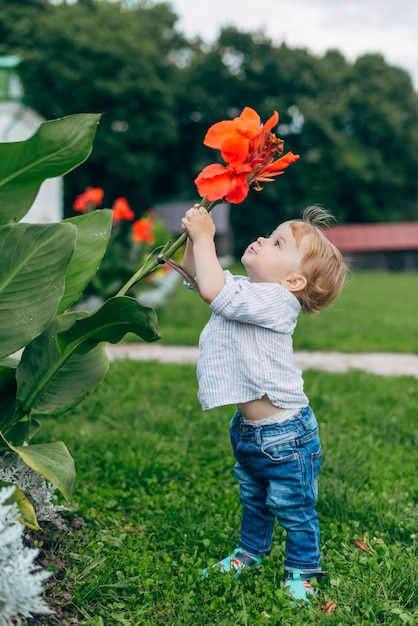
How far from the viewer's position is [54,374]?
195cm

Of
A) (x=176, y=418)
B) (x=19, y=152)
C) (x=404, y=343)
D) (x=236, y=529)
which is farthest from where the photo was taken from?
(x=404, y=343)

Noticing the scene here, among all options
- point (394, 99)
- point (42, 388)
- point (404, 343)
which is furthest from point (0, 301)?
point (394, 99)

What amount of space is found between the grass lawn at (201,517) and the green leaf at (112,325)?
0.67 meters

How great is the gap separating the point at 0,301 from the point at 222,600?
1044 mm

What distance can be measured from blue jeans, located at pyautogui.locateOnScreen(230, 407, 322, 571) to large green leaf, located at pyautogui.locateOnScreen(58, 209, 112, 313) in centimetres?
63

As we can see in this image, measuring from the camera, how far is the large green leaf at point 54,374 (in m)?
1.91

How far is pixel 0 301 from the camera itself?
1769 millimetres

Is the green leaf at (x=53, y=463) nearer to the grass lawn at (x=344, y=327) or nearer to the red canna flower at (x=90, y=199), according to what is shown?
the grass lawn at (x=344, y=327)

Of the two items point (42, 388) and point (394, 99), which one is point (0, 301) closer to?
point (42, 388)

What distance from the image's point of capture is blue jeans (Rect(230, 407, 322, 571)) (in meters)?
1.91

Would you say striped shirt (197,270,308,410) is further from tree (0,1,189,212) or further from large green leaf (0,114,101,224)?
tree (0,1,189,212)

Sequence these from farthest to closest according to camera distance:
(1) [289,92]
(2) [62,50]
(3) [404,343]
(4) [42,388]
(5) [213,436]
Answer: (1) [289,92]
(2) [62,50]
(3) [404,343]
(5) [213,436]
(4) [42,388]

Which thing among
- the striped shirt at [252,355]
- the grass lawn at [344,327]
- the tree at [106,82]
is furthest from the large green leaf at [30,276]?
the tree at [106,82]

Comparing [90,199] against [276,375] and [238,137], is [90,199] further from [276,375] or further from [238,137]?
[238,137]
